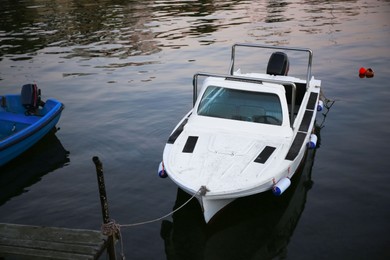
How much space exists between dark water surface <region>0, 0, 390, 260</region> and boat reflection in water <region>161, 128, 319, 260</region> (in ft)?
0.08

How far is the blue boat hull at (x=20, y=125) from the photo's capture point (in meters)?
11.7

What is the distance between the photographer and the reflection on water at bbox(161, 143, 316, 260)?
8586 millimetres

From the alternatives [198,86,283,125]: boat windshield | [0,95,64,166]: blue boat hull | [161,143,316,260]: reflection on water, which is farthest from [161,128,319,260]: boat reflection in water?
[0,95,64,166]: blue boat hull

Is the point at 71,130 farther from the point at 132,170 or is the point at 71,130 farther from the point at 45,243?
the point at 45,243

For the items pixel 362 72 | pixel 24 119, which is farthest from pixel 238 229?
pixel 362 72

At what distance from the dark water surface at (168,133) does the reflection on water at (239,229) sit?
28 millimetres

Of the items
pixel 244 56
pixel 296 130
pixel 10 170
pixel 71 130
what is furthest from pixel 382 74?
pixel 10 170

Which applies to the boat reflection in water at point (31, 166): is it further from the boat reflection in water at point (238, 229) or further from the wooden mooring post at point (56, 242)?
the boat reflection in water at point (238, 229)

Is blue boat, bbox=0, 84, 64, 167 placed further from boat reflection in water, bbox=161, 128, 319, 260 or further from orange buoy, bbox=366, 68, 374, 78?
orange buoy, bbox=366, 68, 374, 78

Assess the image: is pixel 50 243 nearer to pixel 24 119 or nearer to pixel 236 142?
pixel 236 142

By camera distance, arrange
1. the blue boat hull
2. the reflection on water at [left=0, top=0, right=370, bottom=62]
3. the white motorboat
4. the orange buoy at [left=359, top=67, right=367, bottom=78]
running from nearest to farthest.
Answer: the white motorboat
the blue boat hull
the orange buoy at [left=359, top=67, right=367, bottom=78]
the reflection on water at [left=0, top=0, right=370, bottom=62]

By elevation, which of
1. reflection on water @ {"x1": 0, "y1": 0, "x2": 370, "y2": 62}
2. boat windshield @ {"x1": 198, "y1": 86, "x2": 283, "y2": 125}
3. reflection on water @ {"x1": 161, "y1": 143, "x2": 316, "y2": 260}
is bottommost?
reflection on water @ {"x1": 161, "y1": 143, "x2": 316, "y2": 260}

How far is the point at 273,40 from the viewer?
2472 centimetres

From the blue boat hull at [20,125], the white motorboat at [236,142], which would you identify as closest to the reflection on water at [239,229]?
the white motorboat at [236,142]
